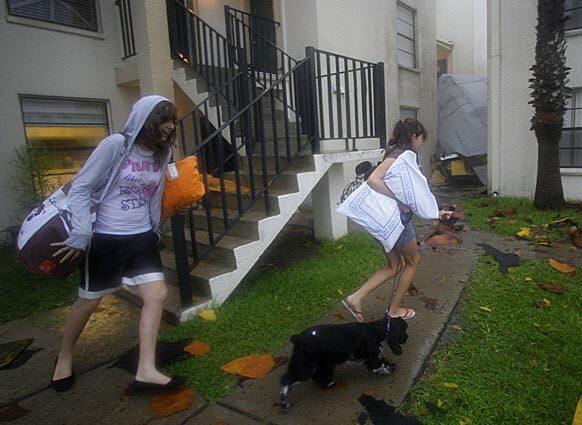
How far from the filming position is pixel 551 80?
6.53m

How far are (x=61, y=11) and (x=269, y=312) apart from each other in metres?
5.95

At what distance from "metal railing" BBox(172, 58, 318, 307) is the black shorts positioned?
69 cm

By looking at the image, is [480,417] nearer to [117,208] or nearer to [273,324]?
[273,324]

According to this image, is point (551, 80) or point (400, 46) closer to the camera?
point (551, 80)

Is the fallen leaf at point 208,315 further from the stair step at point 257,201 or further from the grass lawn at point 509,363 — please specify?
the grass lawn at point 509,363

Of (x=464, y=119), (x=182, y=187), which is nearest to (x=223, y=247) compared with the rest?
(x=182, y=187)

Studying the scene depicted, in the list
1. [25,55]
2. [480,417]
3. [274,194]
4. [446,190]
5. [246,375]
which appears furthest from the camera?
[446,190]

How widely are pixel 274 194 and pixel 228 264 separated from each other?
97 cm

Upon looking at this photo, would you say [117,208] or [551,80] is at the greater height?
[551,80]

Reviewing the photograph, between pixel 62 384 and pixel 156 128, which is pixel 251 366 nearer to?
pixel 62 384

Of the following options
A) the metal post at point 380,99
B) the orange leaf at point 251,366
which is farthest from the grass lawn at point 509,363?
the metal post at point 380,99

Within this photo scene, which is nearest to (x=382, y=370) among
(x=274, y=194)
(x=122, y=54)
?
(x=274, y=194)

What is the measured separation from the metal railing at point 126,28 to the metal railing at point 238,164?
2.46 meters

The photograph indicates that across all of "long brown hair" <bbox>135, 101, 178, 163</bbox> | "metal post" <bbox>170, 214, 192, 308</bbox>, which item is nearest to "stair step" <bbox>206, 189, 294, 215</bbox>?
"metal post" <bbox>170, 214, 192, 308</bbox>
